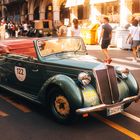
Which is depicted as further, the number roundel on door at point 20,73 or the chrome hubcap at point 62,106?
the number roundel on door at point 20,73

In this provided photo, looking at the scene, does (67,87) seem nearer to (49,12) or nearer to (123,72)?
(123,72)

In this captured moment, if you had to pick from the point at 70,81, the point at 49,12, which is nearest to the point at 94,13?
the point at 49,12

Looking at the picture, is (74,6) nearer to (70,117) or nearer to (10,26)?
(10,26)

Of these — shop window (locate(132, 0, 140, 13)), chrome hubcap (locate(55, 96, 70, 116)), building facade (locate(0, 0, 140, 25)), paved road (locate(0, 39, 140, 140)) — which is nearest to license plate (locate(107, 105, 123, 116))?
paved road (locate(0, 39, 140, 140))

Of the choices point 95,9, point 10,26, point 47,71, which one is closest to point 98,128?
point 47,71

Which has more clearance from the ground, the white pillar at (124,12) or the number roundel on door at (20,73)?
the white pillar at (124,12)

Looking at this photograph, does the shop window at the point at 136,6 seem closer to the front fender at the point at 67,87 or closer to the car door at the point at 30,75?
the car door at the point at 30,75

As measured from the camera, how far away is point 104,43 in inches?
547

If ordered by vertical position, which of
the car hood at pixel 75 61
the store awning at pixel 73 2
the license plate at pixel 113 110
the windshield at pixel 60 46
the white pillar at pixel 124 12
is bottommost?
the license plate at pixel 113 110

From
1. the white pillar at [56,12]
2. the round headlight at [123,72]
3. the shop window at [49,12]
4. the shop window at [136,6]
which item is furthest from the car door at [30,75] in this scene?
the shop window at [49,12]

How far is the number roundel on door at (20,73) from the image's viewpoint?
728 centimetres

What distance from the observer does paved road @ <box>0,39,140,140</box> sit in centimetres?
550

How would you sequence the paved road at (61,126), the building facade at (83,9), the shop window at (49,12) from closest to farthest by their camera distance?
the paved road at (61,126), the building facade at (83,9), the shop window at (49,12)

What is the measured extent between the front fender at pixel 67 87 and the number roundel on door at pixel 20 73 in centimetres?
103
